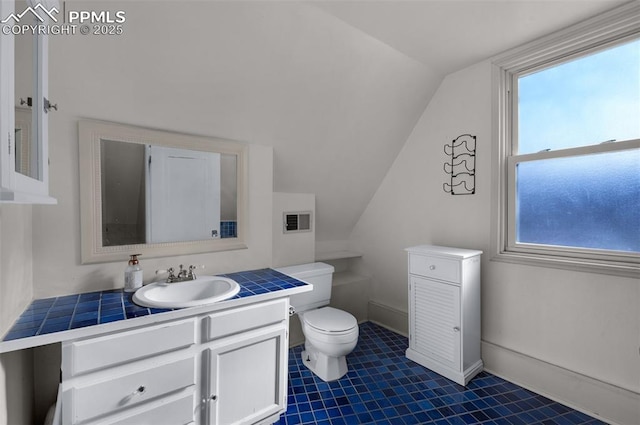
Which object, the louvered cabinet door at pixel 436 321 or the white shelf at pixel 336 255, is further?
the white shelf at pixel 336 255

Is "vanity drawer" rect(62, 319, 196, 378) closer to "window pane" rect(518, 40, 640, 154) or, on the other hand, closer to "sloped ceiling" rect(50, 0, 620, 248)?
"sloped ceiling" rect(50, 0, 620, 248)

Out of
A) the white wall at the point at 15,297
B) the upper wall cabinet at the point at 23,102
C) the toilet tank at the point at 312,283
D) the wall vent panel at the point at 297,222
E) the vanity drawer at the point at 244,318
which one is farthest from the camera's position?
the wall vent panel at the point at 297,222

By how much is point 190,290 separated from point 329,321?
99 cm

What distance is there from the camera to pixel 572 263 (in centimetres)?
183

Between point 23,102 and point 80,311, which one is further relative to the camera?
point 80,311

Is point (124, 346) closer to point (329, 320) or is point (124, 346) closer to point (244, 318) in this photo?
point (244, 318)

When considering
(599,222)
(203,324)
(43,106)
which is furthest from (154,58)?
(599,222)

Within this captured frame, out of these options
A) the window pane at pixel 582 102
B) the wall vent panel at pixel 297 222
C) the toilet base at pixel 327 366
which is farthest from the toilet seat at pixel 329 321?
the window pane at pixel 582 102

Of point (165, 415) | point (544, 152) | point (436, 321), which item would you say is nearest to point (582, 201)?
point (544, 152)

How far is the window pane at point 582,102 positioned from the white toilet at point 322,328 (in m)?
1.79

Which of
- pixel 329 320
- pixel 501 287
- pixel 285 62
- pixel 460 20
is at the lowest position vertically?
pixel 329 320

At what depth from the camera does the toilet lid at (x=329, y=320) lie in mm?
2041

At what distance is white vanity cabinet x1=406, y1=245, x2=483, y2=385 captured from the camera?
205 centimetres

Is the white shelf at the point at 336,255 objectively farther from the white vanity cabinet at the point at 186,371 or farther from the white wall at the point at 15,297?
the white wall at the point at 15,297
